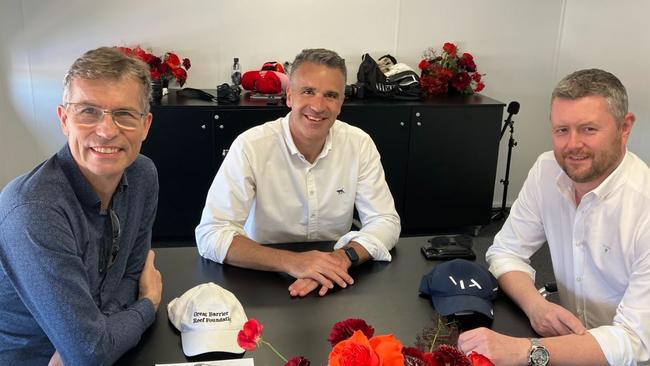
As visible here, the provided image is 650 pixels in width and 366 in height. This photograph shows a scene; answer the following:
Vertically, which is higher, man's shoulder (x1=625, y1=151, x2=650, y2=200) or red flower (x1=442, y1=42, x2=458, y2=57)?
red flower (x1=442, y1=42, x2=458, y2=57)

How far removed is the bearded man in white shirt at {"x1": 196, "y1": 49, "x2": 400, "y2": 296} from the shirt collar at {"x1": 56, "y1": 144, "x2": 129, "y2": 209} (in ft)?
2.08

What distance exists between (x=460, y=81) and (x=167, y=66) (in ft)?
6.66

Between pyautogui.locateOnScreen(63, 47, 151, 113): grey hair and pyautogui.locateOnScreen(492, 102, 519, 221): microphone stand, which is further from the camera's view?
pyautogui.locateOnScreen(492, 102, 519, 221): microphone stand

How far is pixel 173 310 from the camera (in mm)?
1434

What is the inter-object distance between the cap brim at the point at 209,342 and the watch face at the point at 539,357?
666mm

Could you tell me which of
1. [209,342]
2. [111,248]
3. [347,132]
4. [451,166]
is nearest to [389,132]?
[451,166]

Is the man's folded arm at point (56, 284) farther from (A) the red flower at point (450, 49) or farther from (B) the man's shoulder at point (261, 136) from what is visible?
(A) the red flower at point (450, 49)

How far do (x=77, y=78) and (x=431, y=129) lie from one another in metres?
2.82

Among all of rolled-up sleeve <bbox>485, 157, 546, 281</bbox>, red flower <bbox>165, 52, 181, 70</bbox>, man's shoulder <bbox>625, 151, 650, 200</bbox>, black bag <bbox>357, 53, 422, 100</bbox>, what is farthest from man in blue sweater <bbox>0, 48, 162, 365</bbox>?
black bag <bbox>357, 53, 422, 100</bbox>

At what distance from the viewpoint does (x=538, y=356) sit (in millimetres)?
Result: 1330

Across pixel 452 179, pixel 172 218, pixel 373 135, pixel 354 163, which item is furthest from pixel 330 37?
pixel 354 163

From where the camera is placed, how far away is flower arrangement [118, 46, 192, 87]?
3680mm

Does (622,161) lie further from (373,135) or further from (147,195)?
(373,135)

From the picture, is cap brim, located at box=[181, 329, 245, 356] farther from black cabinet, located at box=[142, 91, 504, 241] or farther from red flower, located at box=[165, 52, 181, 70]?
red flower, located at box=[165, 52, 181, 70]
